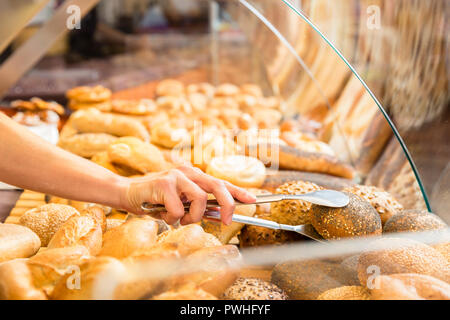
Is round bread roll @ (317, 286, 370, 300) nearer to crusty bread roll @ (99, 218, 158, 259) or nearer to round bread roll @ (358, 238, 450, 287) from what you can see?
round bread roll @ (358, 238, 450, 287)

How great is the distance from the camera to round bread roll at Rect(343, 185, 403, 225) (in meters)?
1.03

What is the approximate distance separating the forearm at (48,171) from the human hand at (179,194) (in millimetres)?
39

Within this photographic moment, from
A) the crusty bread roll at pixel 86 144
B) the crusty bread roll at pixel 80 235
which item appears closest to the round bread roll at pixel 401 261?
the crusty bread roll at pixel 80 235

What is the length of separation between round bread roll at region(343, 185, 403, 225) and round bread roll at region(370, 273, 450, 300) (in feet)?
1.22

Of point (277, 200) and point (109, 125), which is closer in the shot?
point (277, 200)

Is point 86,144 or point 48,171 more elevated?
point 48,171

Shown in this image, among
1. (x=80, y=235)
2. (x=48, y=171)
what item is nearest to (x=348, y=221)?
(x=80, y=235)

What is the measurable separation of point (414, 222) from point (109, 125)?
1.27 meters

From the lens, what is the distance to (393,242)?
2.55 ft

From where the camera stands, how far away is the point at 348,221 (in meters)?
0.88

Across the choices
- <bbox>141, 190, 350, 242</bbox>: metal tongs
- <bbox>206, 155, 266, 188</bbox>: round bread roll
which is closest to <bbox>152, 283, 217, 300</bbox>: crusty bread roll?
<bbox>141, 190, 350, 242</bbox>: metal tongs

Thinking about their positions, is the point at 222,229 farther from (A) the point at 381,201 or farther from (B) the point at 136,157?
(B) the point at 136,157

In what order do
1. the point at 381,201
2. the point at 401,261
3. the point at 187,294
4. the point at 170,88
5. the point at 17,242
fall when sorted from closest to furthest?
the point at 187,294 < the point at 401,261 < the point at 17,242 < the point at 381,201 < the point at 170,88
